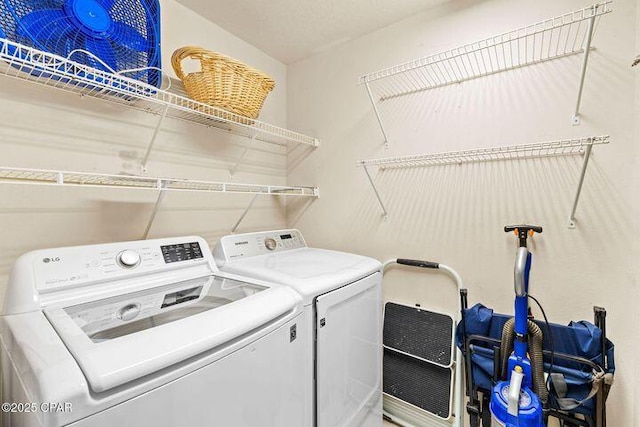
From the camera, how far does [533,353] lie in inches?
47.6

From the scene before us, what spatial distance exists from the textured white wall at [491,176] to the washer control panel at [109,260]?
1.09 m

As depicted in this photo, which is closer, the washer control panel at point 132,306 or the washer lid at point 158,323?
the washer lid at point 158,323

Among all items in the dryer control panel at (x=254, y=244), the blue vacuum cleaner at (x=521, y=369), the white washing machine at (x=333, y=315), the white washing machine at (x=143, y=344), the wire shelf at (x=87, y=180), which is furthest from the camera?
the dryer control panel at (x=254, y=244)

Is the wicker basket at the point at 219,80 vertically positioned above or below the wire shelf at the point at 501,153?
above

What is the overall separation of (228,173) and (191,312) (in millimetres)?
1215

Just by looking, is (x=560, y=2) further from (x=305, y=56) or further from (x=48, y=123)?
(x=48, y=123)

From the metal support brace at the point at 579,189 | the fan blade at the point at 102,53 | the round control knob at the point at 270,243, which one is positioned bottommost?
the round control knob at the point at 270,243

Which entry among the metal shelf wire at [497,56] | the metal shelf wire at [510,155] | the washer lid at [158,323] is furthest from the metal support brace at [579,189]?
the washer lid at [158,323]

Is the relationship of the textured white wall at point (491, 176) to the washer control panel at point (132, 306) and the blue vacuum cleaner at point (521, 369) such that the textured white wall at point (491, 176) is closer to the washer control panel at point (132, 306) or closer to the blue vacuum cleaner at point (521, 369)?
the blue vacuum cleaner at point (521, 369)

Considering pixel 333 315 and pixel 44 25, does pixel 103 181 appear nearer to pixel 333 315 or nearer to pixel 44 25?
pixel 44 25

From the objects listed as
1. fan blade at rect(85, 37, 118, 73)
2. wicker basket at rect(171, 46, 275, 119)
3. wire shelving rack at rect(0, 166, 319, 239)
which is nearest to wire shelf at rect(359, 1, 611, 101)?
wicker basket at rect(171, 46, 275, 119)

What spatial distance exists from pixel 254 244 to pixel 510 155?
4.86 ft

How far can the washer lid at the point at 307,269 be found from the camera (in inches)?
48.7

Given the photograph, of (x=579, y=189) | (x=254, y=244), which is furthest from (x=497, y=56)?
(x=254, y=244)
